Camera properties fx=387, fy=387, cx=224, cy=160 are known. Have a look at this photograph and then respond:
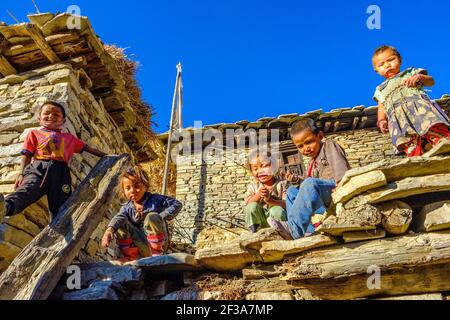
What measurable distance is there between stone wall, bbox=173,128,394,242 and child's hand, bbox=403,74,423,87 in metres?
7.31

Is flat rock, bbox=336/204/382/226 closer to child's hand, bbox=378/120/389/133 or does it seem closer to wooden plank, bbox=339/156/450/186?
wooden plank, bbox=339/156/450/186

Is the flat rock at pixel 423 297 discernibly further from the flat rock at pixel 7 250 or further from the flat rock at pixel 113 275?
the flat rock at pixel 7 250

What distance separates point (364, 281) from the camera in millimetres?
2189

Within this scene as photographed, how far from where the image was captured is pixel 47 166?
10.9 ft

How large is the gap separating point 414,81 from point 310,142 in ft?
3.30

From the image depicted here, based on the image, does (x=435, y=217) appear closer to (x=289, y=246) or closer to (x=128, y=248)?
(x=289, y=246)

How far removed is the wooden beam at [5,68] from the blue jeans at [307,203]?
406cm

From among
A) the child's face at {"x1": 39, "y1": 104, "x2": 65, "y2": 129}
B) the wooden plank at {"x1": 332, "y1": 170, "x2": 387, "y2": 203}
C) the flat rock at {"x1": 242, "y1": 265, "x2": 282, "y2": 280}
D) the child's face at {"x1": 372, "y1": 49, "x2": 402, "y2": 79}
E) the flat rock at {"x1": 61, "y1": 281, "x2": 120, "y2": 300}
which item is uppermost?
the child's face at {"x1": 372, "y1": 49, "x2": 402, "y2": 79}

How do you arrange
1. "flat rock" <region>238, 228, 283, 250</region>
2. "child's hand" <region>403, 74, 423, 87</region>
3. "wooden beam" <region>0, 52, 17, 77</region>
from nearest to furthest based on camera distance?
"flat rock" <region>238, 228, 283, 250</region>
"child's hand" <region>403, 74, 423, 87</region>
"wooden beam" <region>0, 52, 17, 77</region>

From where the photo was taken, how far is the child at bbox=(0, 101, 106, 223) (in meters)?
3.19

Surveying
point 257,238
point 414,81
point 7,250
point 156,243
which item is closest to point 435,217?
point 257,238

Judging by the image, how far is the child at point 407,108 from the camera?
116 inches

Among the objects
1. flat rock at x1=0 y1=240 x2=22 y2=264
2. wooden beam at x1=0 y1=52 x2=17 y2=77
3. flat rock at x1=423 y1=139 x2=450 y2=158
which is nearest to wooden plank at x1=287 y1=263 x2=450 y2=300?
flat rock at x1=423 y1=139 x2=450 y2=158
